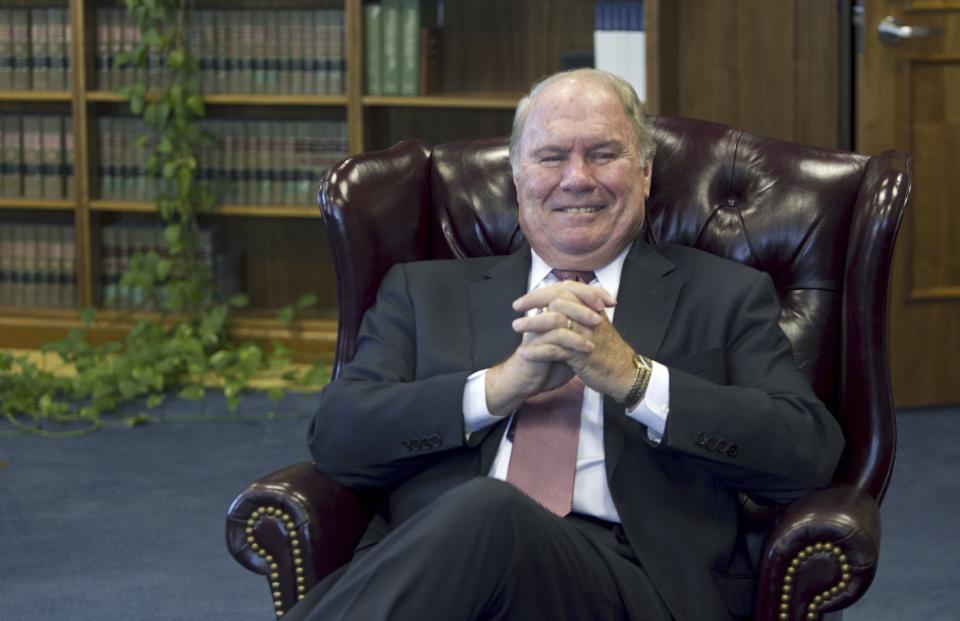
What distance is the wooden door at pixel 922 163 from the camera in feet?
13.9

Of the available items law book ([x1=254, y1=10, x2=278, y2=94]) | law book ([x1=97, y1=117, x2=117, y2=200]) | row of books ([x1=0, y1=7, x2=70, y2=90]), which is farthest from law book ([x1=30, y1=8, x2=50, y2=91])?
law book ([x1=254, y1=10, x2=278, y2=94])

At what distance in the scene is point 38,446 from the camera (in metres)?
4.24

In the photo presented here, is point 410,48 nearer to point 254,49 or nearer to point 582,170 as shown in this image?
point 254,49

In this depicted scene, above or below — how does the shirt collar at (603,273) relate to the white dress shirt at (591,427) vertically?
above

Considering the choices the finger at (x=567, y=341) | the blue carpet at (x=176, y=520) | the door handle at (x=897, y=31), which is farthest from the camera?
the door handle at (x=897, y=31)

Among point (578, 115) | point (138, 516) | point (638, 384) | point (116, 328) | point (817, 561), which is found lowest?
point (138, 516)

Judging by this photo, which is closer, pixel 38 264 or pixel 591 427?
pixel 591 427

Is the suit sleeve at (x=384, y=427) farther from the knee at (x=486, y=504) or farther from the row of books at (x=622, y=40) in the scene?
the row of books at (x=622, y=40)

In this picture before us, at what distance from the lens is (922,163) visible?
434 centimetres

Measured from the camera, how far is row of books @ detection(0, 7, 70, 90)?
5086 millimetres

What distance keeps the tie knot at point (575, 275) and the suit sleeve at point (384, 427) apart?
26 centimetres

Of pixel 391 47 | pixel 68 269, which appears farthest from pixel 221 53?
pixel 68 269

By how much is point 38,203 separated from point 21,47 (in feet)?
1.72

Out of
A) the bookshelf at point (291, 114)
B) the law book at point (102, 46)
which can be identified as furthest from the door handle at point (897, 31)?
the law book at point (102, 46)
